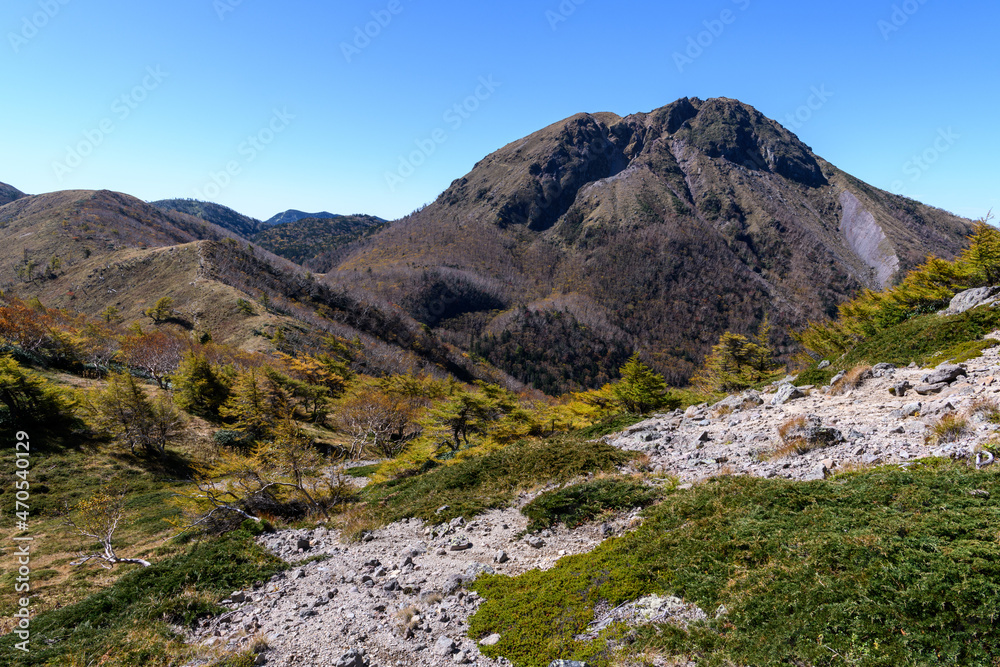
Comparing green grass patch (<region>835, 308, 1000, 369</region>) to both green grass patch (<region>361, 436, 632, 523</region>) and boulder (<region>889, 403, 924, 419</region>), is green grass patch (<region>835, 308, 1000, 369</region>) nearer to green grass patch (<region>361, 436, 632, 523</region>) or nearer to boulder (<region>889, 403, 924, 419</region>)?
boulder (<region>889, 403, 924, 419</region>)

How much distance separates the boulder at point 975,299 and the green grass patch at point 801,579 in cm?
1582

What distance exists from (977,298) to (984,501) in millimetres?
19037

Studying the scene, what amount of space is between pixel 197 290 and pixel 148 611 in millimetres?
105669

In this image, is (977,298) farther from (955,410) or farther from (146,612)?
(146,612)

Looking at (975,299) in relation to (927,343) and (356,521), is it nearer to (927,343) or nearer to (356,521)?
(927,343)

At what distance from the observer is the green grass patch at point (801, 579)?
4.21 meters

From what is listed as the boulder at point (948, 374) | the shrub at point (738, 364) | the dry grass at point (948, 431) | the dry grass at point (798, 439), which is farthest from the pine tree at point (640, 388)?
the dry grass at point (948, 431)

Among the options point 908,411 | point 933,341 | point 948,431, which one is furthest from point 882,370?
point 948,431

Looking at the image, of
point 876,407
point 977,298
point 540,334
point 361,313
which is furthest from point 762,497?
point 540,334

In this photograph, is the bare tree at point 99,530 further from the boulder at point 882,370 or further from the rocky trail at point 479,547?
the boulder at point 882,370

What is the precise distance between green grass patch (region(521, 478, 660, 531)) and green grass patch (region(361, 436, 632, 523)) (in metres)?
1.57

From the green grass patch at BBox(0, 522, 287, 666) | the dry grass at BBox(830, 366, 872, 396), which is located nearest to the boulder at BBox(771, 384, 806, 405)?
the dry grass at BBox(830, 366, 872, 396)

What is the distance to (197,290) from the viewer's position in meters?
93.2

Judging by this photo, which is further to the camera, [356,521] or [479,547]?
[356,521]
